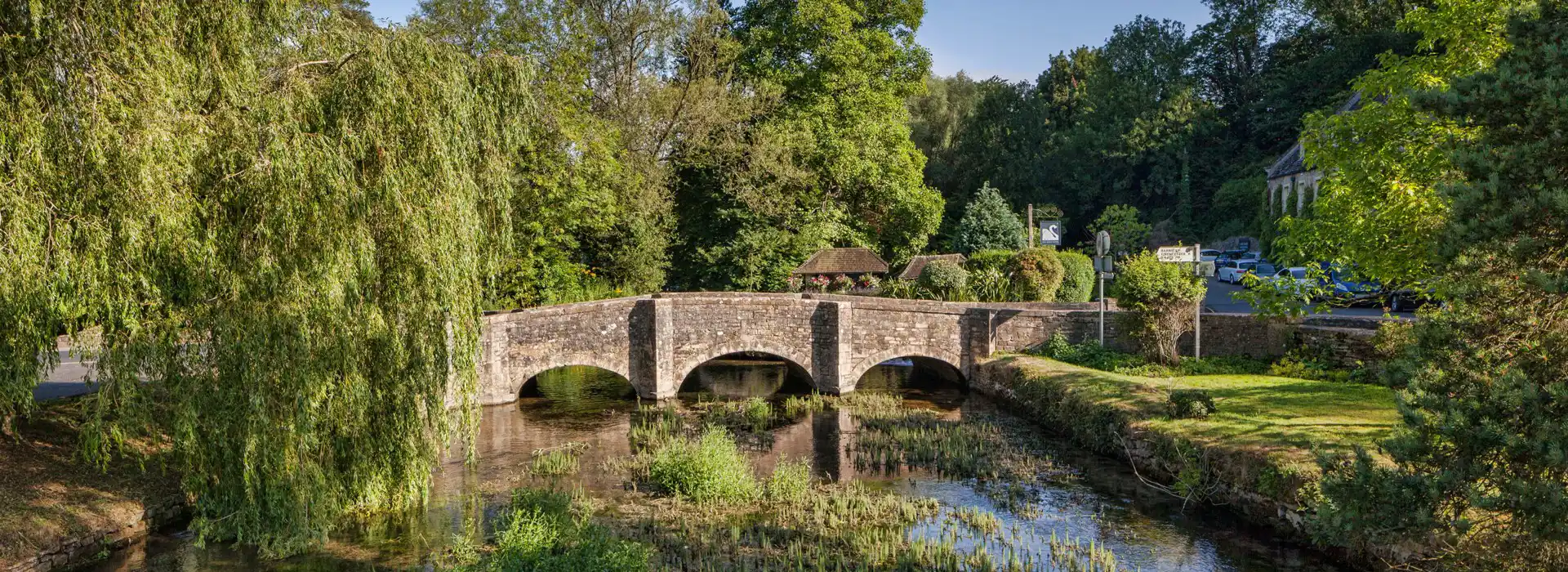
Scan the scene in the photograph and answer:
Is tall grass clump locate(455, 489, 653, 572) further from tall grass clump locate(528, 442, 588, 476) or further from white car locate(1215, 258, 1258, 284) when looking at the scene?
white car locate(1215, 258, 1258, 284)

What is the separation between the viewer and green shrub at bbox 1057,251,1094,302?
106 ft

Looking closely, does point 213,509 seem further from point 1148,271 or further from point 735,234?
point 735,234

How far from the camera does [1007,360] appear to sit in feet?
82.9

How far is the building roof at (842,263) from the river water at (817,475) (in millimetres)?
7944

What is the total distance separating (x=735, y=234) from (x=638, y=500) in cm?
1874

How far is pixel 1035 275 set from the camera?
99.8 feet

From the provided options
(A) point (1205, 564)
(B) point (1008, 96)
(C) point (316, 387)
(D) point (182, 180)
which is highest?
(B) point (1008, 96)

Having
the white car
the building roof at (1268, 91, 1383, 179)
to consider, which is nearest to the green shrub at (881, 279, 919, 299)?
the white car

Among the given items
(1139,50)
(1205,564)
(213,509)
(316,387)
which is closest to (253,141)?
(316,387)

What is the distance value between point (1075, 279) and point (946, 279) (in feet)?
17.2

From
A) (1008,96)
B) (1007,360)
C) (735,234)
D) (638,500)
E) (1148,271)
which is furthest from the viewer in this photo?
(1008,96)

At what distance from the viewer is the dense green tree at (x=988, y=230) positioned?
41.1 meters

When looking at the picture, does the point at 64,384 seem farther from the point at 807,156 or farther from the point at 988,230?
the point at 988,230

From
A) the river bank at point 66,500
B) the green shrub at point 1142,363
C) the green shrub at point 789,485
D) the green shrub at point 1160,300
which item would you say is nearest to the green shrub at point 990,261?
the green shrub at point 1142,363
